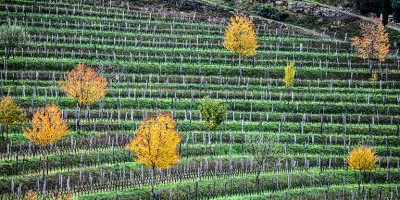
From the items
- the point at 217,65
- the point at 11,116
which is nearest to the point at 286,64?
the point at 217,65

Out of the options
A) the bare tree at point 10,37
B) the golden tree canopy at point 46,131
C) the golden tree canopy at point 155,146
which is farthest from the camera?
the bare tree at point 10,37

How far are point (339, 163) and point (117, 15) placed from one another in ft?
194

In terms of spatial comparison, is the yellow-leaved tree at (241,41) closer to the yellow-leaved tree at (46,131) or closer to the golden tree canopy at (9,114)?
the golden tree canopy at (9,114)

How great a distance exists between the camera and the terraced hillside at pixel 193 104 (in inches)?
3130

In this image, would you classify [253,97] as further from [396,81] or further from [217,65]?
[396,81]

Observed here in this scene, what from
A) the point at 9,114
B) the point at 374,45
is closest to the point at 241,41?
the point at 374,45

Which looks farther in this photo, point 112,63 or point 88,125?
point 112,63

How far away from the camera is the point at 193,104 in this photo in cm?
10031

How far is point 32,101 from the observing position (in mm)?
94562

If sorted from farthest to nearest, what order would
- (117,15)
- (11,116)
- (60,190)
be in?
1. (117,15)
2. (11,116)
3. (60,190)

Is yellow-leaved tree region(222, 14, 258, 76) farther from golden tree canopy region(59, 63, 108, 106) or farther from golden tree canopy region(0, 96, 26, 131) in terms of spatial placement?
golden tree canopy region(0, 96, 26, 131)

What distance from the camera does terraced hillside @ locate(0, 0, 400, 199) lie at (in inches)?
3130

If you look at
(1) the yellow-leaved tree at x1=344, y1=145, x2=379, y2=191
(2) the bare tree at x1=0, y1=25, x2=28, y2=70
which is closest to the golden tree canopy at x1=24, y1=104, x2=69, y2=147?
(2) the bare tree at x1=0, y1=25, x2=28, y2=70

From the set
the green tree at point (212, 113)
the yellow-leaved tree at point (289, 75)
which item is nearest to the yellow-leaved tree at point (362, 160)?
the green tree at point (212, 113)
